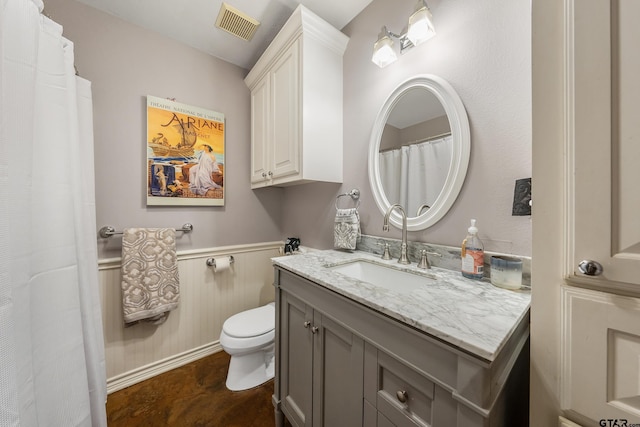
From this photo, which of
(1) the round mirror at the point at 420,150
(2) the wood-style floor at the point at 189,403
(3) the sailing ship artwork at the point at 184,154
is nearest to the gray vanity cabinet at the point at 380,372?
(2) the wood-style floor at the point at 189,403

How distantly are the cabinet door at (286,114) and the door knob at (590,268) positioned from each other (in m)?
1.22

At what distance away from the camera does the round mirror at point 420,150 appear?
98 cm

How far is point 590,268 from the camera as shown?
1.34 feet

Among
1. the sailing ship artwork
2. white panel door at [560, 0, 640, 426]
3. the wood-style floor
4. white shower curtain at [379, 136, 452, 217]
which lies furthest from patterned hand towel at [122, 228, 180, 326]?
white panel door at [560, 0, 640, 426]

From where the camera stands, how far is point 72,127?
0.83 metres

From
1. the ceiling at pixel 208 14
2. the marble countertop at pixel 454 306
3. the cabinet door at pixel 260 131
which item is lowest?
the marble countertop at pixel 454 306

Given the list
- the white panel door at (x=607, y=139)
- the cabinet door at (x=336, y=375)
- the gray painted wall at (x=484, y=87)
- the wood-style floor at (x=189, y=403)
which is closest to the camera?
the white panel door at (x=607, y=139)

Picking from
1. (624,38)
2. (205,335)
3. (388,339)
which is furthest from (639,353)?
(205,335)

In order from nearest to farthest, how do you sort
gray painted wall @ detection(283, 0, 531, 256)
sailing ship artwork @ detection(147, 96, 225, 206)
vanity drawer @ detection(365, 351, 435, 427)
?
vanity drawer @ detection(365, 351, 435, 427) → gray painted wall @ detection(283, 0, 531, 256) → sailing ship artwork @ detection(147, 96, 225, 206)

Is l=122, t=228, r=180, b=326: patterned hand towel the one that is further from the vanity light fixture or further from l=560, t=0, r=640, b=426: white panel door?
l=560, t=0, r=640, b=426: white panel door

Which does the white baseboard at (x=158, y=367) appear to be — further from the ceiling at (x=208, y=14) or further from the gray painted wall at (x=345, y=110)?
the ceiling at (x=208, y=14)

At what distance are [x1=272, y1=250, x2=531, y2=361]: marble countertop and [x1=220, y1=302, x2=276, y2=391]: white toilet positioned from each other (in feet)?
2.39

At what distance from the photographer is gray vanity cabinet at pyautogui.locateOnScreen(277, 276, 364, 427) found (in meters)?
0.73

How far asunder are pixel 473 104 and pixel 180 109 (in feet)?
6.20
